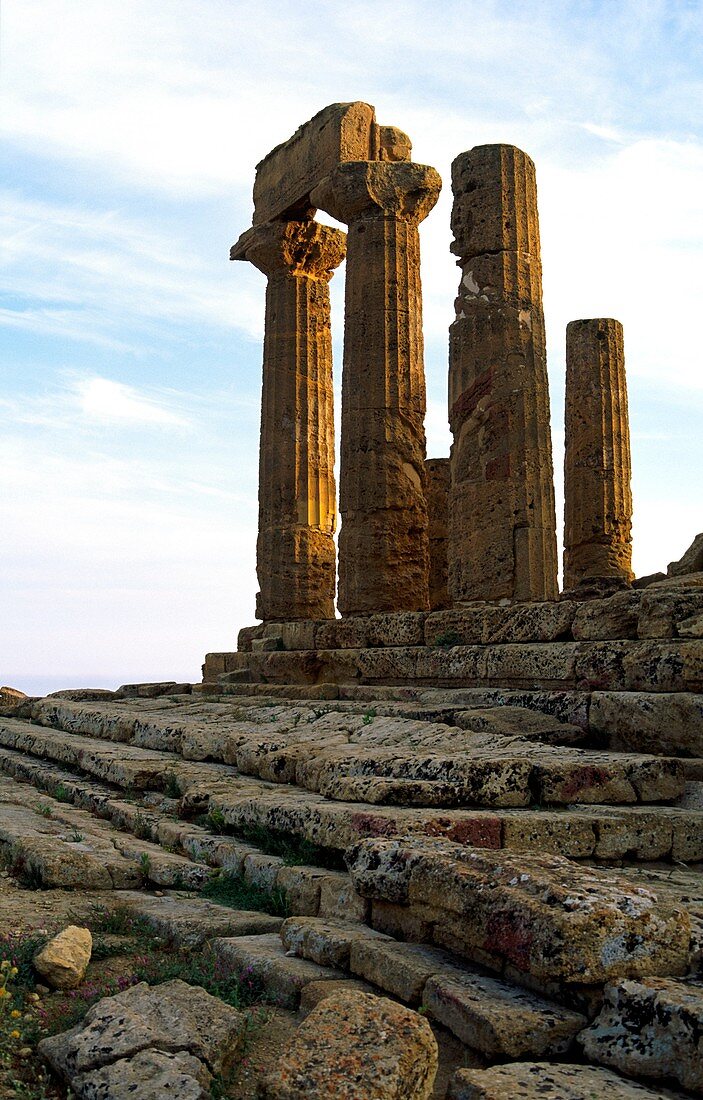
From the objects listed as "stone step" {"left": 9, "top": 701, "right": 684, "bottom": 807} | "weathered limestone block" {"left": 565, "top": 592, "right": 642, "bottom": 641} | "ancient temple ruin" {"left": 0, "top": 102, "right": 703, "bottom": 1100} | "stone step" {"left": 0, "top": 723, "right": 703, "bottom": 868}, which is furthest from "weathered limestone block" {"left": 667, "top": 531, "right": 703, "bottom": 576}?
"stone step" {"left": 0, "top": 723, "right": 703, "bottom": 868}

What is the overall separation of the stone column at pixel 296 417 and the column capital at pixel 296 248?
18mm

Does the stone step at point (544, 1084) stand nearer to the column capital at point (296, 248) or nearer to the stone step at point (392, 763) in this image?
the stone step at point (392, 763)

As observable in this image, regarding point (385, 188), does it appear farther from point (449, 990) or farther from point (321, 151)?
point (449, 990)

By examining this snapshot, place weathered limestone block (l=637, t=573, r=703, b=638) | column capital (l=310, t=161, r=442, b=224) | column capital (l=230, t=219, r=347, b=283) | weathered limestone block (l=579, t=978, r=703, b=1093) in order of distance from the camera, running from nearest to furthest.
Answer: weathered limestone block (l=579, t=978, r=703, b=1093) < weathered limestone block (l=637, t=573, r=703, b=638) < column capital (l=310, t=161, r=442, b=224) < column capital (l=230, t=219, r=347, b=283)

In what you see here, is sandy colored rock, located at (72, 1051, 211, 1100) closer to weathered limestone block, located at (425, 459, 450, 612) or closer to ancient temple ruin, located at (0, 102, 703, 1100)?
ancient temple ruin, located at (0, 102, 703, 1100)

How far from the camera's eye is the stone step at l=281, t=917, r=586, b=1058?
3734 millimetres

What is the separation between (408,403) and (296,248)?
4735 mm

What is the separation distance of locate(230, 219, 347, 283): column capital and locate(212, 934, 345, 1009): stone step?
15820 mm

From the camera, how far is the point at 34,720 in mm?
15758

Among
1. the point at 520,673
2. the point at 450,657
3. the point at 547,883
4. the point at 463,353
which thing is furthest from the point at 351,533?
the point at 547,883

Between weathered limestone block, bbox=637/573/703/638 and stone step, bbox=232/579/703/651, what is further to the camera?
stone step, bbox=232/579/703/651

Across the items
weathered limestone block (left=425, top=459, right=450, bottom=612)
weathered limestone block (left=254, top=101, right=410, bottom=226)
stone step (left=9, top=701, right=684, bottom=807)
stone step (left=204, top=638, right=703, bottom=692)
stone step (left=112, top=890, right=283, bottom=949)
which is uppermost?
weathered limestone block (left=254, top=101, right=410, bottom=226)

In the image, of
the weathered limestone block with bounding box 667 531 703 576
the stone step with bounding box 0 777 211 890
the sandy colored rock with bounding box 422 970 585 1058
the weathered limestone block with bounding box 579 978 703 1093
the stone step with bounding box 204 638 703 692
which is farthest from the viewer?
the weathered limestone block with bounding box 667 531 703 576

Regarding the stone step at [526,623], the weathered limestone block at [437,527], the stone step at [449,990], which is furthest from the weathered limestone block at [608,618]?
the weathered limestone block at [437,527]
